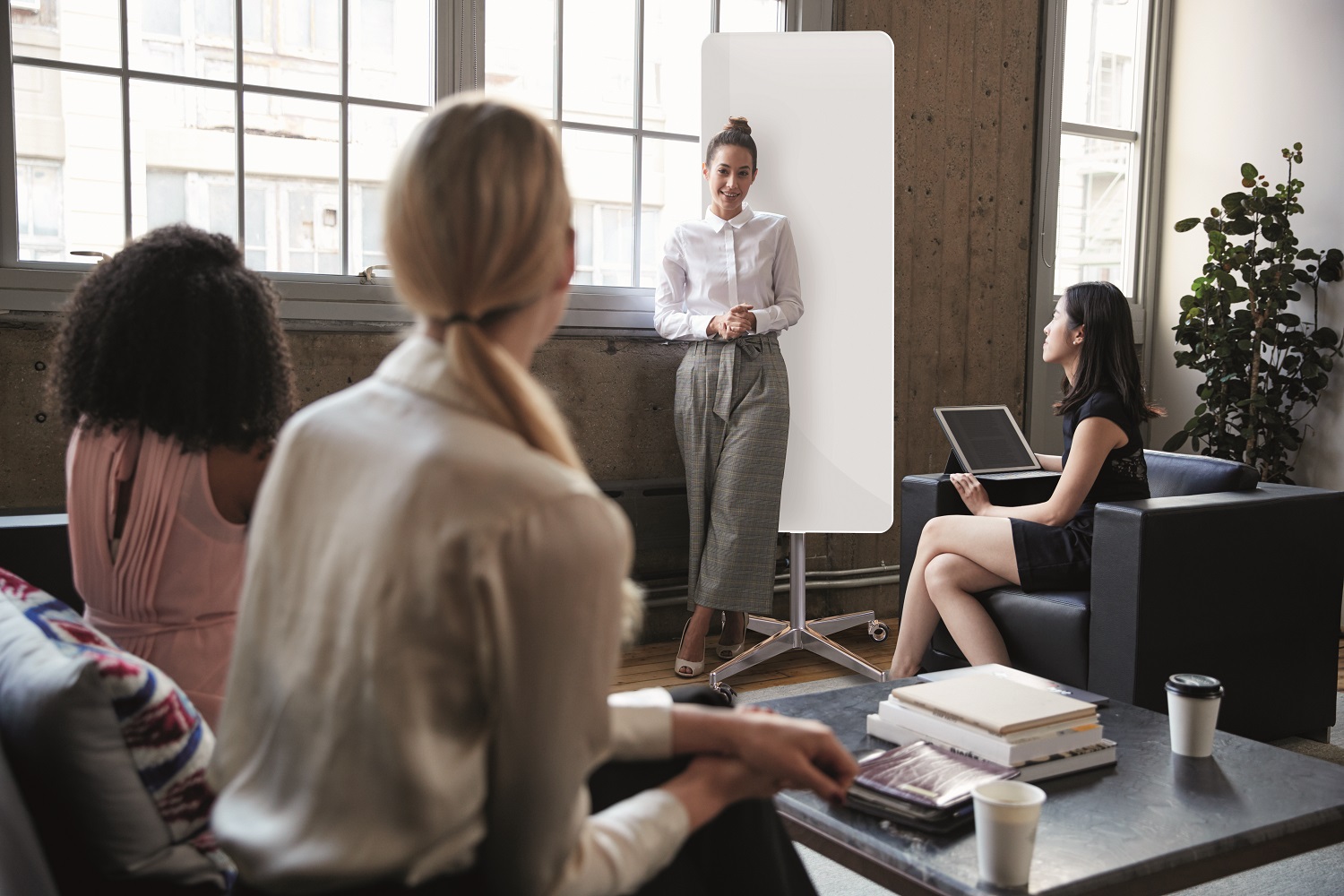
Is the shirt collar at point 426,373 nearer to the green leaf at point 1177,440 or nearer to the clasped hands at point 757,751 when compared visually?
the clasped hands at point 757,751

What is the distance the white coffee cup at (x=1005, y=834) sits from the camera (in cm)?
128

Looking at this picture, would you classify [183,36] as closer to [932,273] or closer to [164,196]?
[164,196]

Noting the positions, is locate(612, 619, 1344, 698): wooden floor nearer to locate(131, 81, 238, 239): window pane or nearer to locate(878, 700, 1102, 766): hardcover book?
locate(878, 700, 1102, 766): hardcover book

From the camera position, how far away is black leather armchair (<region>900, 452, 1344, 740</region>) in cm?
258

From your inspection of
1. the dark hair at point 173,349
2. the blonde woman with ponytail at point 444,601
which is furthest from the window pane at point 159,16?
the blonde woman with ponytail at point 444,601

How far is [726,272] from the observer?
3.66 metres

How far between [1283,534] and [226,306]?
250cm

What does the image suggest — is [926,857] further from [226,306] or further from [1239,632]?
[1239,632]

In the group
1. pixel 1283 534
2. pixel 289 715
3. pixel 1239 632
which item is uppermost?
pixel 289 715

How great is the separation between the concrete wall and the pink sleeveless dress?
7.79 ft

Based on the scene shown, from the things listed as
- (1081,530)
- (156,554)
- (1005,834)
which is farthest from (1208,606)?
(156,554)

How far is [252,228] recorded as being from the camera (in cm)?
337

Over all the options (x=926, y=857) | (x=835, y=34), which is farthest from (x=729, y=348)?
(x=926, y=857)

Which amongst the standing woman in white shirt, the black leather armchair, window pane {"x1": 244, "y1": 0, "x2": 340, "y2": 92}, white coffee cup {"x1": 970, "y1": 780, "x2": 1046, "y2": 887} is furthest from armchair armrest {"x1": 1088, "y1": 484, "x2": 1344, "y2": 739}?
window pane {"x1": 244, "y1": 0, "x2": 340, "y2": 92}
